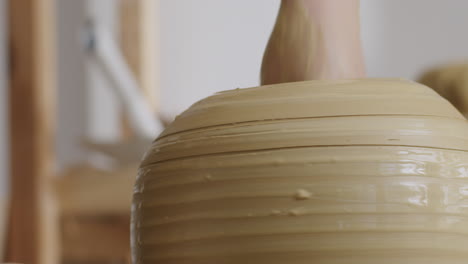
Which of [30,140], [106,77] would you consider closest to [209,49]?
[106,77]

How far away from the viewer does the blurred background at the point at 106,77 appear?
1.07 m

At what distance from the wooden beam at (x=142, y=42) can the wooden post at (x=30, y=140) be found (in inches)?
39.8

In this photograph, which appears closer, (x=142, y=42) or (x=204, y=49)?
(x=142, y=42)

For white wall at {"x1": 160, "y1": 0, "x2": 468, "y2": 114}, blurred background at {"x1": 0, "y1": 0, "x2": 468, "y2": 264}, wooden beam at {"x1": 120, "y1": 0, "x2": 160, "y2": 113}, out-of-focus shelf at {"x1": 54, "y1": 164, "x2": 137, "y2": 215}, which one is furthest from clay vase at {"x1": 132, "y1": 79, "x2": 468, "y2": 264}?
wooden beam at {"x1": 120, "y1": 0, "x2": 160, "y2": 113}

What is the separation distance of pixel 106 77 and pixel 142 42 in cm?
101

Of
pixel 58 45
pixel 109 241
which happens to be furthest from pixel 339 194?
pixel 58 45

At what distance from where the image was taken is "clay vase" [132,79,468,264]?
20 cm

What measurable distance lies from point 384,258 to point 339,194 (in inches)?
0.8

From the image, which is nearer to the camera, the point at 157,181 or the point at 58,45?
the point at 157,181

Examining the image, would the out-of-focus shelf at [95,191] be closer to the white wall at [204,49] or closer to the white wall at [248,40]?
the white wall at [248,40]

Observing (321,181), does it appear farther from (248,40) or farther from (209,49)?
(209,49)

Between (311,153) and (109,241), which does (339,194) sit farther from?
(109,241)

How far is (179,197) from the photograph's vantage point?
22cm

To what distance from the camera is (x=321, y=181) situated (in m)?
0.20
